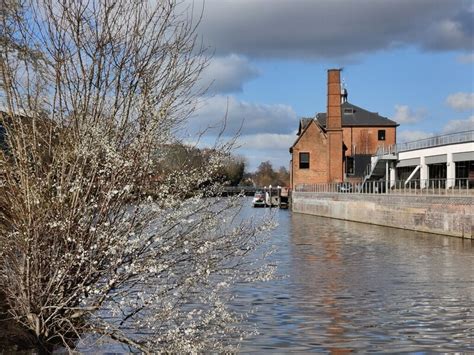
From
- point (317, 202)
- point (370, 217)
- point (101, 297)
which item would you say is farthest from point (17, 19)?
point (317, 202)

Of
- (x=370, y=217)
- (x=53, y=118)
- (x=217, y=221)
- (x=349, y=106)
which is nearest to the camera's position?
(x=53, y=118)

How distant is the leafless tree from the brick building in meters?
63.2

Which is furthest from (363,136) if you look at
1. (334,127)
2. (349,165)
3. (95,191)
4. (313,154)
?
(95,191)

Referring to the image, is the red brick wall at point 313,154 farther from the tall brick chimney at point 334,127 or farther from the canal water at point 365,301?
the canal water at point 365,301

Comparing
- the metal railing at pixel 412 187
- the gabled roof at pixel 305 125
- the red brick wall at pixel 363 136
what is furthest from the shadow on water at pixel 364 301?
the red brick wall at pixel 363 136

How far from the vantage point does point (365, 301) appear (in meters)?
15.1

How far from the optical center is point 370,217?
150ft

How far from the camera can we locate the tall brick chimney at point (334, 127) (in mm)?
69500

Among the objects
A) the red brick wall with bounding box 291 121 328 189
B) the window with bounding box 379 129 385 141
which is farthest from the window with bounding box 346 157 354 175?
the window with bounding box 379 129 385 141

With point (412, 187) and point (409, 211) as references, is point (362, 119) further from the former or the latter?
point (409, 211)

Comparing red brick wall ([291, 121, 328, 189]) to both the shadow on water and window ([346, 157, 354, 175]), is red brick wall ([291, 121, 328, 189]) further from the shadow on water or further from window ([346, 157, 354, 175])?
the shadow on water

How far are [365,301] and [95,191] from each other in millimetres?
9382

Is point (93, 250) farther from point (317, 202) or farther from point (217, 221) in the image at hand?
point (317, 202)

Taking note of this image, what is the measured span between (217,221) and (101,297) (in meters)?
1.73
